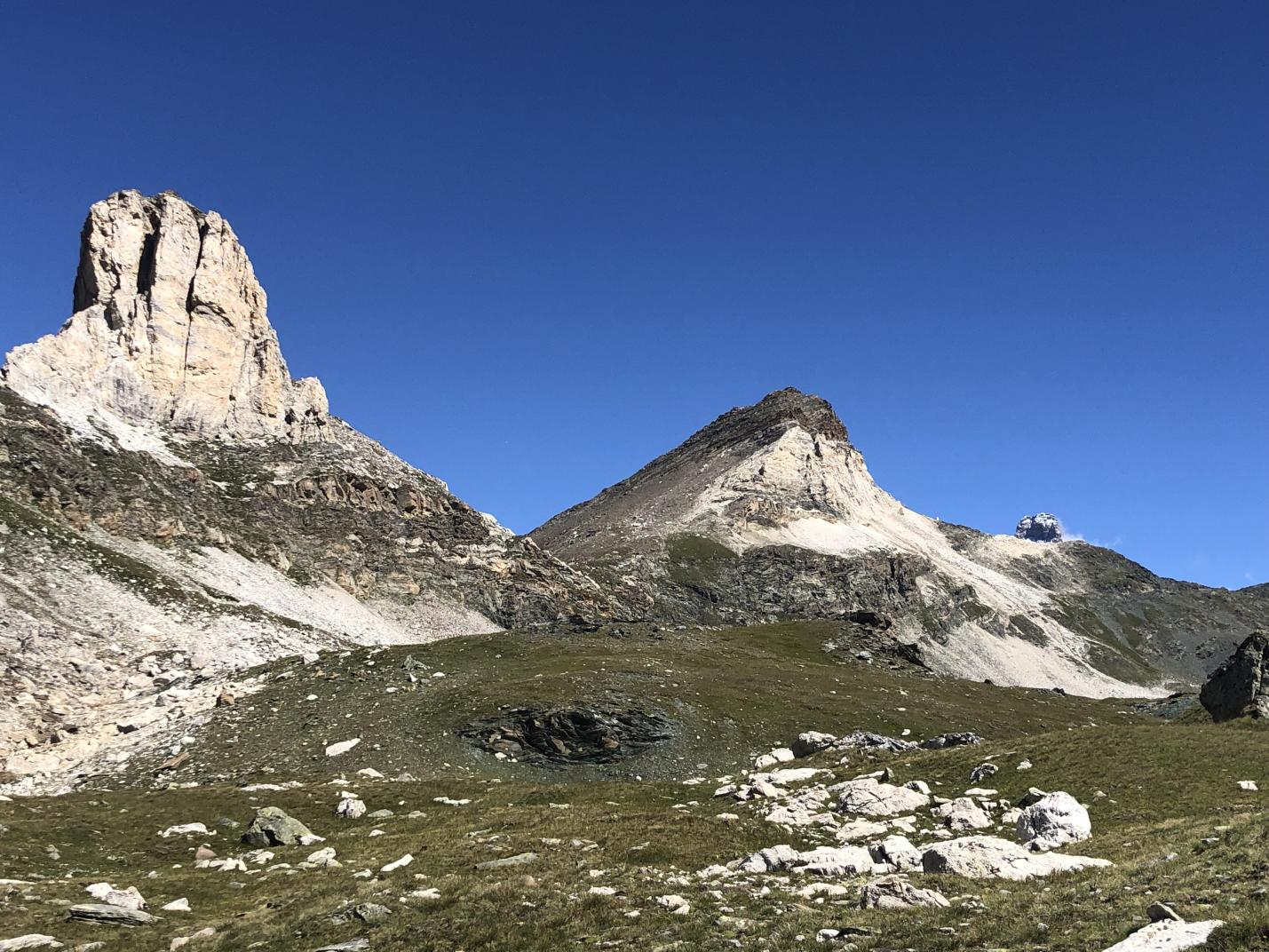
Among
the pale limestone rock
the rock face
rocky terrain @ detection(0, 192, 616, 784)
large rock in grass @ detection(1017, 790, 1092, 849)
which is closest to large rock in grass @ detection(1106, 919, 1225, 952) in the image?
large rock in grass @ detection(1017, 790, 1092, 849)

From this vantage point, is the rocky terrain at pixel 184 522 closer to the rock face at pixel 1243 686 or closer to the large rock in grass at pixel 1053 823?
the large rock in grass at pixel 1053 823

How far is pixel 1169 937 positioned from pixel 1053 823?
15.5m

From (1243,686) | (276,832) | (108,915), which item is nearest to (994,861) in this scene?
(108,915)

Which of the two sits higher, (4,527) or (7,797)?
(4,527)

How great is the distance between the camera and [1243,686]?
56.9m

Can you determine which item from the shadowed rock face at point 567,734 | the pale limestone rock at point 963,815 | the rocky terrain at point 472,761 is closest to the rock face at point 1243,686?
the rocky terrain at point 472,761

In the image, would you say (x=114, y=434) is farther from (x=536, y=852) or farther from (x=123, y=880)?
(x=536, y=852)

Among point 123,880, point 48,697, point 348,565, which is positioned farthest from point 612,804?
point 348,565

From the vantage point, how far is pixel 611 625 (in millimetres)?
103750

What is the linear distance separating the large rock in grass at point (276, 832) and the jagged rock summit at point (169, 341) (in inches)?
4519

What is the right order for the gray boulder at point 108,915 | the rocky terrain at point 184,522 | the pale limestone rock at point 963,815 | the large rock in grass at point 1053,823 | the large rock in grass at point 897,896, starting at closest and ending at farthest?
the large rock in grass at point 897,896, the gray boulder at point 108,915, the large rock in grass at point 1053,823, the pale limestone rock at point 963,815, the rocky terrain at point 184,522

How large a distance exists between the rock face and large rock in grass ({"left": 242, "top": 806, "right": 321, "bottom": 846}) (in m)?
61.5

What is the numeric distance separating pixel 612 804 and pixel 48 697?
49803mm

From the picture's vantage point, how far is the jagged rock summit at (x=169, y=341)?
438 feet
